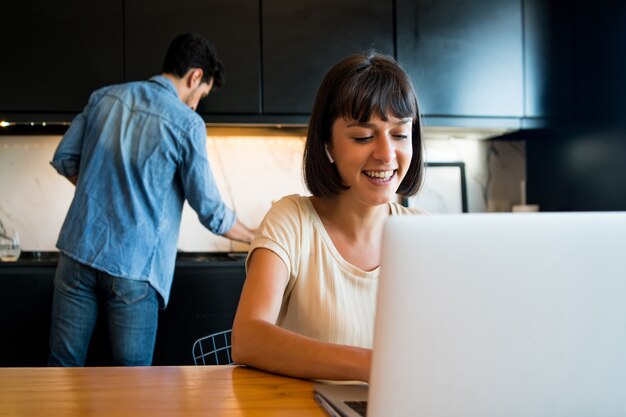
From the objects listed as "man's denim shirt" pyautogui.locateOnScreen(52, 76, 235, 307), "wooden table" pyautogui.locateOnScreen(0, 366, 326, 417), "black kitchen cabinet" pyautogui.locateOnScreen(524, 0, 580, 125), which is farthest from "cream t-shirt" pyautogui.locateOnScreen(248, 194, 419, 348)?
"black kitchen cabinet" pyautogui.locateOnScreen(524, 0, 580, 125)

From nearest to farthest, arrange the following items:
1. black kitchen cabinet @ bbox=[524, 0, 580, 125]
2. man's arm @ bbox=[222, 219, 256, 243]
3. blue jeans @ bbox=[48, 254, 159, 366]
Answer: blue jeans @ bbox=[48, 254, 159, 366] < man's arm @ bbox=[222, 219, 256, 243] < black kitchen cabinet @ bbox=[524, 0, 580, 125]

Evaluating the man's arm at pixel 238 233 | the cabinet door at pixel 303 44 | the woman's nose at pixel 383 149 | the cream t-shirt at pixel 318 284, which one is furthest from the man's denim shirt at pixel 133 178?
the woman's nose at pixel 383 149

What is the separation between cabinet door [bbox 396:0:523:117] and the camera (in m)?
2.90

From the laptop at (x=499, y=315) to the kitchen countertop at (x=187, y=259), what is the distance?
1.96m

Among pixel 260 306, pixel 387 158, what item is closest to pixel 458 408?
pixel 260 306

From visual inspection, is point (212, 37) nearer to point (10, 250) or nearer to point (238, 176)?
point (238, 176)

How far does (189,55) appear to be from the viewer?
2316mm

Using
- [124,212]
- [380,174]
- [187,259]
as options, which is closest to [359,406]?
[380,174]

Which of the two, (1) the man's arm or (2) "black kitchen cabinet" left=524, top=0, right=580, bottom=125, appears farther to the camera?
(2) "black kitchen cabinet" left=524, top=0, right=580, bottom=125

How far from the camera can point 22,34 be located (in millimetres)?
2691

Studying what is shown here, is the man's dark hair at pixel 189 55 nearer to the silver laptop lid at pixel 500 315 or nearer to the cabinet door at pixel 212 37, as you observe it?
the cabinet door at pixel 212 37

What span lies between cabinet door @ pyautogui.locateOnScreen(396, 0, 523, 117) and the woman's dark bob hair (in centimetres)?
155

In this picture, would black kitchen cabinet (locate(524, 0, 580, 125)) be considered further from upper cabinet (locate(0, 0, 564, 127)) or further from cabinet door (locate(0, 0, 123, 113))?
cabinet door (locate(0, 0, 123, 113))

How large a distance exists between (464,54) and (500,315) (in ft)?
8.07
